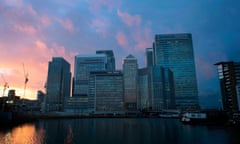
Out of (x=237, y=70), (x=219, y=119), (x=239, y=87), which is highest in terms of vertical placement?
(x=237, y=70)

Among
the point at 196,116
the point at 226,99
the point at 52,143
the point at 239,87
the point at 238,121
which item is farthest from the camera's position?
the point at 226,99

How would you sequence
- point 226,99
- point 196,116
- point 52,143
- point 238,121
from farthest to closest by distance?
point 226,99, point 196,116, point 238,121, point 52,143

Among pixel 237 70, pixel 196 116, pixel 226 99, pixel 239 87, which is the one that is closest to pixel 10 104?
pixel 196 116

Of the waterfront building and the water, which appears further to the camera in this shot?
the waterfront building

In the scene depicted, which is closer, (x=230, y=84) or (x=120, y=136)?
(x=120, y=136)

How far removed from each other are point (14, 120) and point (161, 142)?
115 meters

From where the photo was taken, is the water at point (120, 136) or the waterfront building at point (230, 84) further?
the waterfront building at point (230, 84)

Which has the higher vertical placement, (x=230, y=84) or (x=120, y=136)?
(x=230, y=84)

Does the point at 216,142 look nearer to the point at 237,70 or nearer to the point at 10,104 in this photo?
the point at 10,104

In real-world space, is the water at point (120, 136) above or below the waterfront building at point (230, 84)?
below

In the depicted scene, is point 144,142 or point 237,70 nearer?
point 144,142

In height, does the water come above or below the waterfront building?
below

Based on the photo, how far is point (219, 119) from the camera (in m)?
119

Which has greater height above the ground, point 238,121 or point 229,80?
point 229,80
